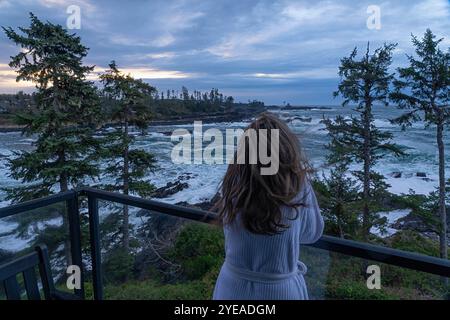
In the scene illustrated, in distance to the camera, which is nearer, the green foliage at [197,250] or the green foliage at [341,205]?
the green foliage at [197,250]

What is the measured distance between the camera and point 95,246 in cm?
268

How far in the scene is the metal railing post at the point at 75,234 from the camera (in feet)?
8.39

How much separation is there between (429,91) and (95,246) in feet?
52.6

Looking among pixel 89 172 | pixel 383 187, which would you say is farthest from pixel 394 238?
pixel 89 172

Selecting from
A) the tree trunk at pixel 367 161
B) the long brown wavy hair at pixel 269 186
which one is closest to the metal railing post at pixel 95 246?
the long brown wavy hair at pixel 269 186

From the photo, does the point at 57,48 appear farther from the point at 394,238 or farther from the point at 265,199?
the point at 394,238

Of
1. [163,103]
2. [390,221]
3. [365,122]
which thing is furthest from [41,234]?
[390,221]

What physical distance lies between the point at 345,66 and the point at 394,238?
7.53m

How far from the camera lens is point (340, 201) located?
550 inches

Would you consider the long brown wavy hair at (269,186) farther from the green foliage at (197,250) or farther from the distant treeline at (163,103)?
the distant treeline at (163,103)

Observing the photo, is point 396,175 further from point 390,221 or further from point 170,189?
point 170,189

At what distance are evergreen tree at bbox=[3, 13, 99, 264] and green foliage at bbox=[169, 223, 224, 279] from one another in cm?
971

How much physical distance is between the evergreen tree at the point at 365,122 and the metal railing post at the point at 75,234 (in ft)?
43.3

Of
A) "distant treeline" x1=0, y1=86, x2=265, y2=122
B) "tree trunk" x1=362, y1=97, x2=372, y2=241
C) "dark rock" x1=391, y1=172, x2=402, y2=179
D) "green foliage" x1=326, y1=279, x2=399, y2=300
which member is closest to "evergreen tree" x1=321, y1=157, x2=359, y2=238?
"tree trunk" x1=362, y1=97, x2=372, y2=241
